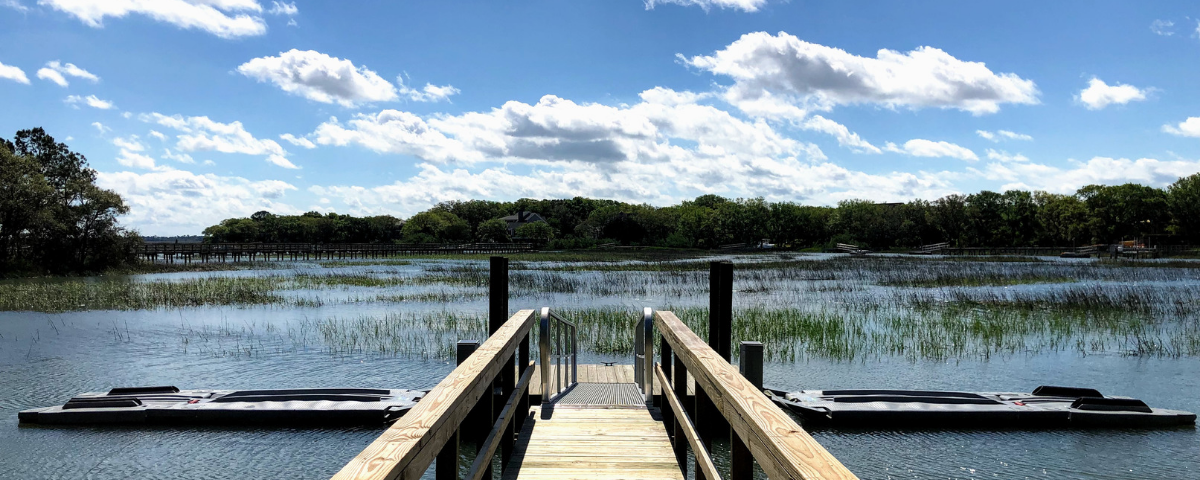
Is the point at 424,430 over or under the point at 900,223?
under

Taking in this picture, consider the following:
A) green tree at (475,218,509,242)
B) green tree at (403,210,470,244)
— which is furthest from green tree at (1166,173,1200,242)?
green tree at (403,210,470,244)

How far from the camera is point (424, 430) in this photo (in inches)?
93.7

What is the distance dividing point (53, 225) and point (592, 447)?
2054 inches

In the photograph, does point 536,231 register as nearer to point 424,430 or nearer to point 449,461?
point 449,461

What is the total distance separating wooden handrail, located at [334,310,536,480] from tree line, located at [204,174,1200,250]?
94.5 m

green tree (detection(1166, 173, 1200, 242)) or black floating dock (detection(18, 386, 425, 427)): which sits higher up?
green tree (detection(1166, 173, 1200, 242))

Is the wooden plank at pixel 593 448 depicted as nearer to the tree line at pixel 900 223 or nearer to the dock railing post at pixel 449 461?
the dock railing post at pixel 449 461

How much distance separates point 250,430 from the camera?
30.3 ft

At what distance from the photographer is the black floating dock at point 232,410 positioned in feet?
30.7

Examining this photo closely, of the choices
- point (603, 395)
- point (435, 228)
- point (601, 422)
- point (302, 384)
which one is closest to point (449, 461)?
point (601, 422)

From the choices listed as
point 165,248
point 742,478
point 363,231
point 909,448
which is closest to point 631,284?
point 909,448

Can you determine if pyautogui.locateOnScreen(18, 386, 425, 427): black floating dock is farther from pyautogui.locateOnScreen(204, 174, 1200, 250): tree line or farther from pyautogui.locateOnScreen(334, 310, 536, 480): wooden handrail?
pyautogui.locateOnScreen(204, 174, 1200, 250): tree line

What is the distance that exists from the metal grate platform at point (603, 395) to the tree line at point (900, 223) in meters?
88.3

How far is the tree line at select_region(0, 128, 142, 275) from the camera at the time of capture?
43031 millimetres
